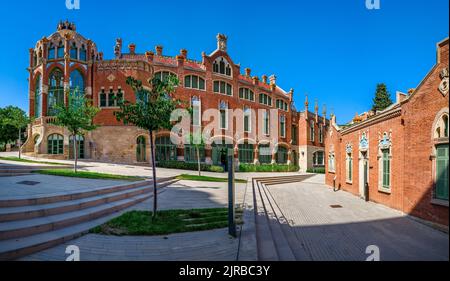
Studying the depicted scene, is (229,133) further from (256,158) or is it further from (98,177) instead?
(98,177)

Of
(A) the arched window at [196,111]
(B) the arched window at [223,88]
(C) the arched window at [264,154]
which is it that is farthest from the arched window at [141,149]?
(C) the arched window at [264,154]

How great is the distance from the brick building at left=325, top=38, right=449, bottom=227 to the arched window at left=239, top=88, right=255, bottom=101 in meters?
18.8

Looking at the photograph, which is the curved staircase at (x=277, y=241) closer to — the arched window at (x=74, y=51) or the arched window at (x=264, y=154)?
the arched window at (x=264, y=154)

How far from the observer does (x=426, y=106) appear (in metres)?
3.52

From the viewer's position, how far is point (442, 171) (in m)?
2.39

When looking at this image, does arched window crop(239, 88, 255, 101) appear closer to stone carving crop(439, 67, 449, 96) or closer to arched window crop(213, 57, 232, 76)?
arched window crop(213, 57, 232, 76)

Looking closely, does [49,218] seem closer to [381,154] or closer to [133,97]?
[381,154]

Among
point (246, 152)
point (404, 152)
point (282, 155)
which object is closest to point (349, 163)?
point (404, 152)

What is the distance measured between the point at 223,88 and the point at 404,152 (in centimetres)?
3166

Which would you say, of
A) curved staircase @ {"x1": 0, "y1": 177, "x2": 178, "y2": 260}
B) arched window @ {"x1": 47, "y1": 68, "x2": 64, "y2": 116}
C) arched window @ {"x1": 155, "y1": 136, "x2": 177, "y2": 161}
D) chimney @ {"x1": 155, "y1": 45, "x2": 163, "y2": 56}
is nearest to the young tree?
curved staircase @ {"x1": 0, "y1": 177, "x2": 178, "y2": 260}

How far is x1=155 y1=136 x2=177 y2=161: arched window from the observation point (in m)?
29.7

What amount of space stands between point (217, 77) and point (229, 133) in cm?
867

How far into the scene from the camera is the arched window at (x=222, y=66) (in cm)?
3478

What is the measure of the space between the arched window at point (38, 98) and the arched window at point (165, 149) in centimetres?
1439
